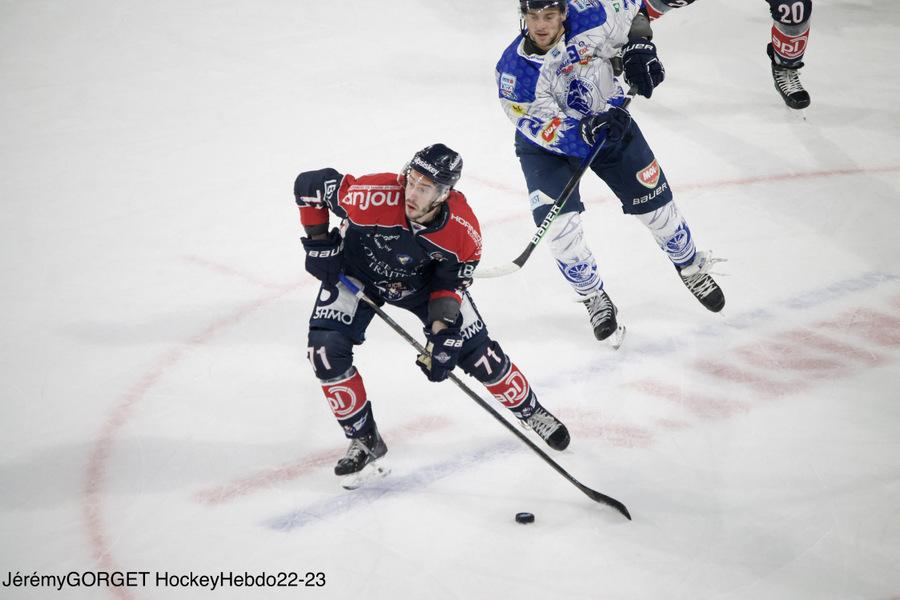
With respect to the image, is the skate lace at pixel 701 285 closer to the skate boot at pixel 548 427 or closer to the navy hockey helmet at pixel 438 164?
the skate boot at pixel 548 427

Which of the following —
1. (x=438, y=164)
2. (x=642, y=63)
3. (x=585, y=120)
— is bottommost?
(x=585, y=120)

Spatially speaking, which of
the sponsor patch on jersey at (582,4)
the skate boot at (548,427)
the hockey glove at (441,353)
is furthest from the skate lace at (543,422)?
the sponsor patch on jersey at (582,4)

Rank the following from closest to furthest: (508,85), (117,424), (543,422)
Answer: (543,422), (117,424), (508,85)

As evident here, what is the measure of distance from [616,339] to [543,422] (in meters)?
0.83

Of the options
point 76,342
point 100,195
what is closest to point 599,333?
point 76,342

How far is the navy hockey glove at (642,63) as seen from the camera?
12.1 ft

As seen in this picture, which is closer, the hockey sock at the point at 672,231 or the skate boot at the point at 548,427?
the skate boot at the point at 548,427

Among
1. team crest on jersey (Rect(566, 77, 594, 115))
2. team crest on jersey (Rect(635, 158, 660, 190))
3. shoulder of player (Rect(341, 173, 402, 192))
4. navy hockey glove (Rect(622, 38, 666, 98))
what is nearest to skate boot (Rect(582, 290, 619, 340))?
team crest on jersey (Rect(635, 158, 660, 190))

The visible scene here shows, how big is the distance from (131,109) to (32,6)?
6.64 ft

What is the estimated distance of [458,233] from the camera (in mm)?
2910

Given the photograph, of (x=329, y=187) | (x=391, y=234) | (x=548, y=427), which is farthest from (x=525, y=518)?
(x=329, y=187)

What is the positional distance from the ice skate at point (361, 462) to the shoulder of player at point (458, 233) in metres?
0.73

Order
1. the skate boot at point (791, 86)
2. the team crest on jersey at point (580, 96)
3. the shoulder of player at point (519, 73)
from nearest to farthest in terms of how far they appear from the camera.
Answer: the shoulder of player at point (519, 73) → the team crest on jersey at point (580, 96) → the skate boot at point (791, 86)

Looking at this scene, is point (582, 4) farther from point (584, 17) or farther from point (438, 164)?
point (438, 164)
